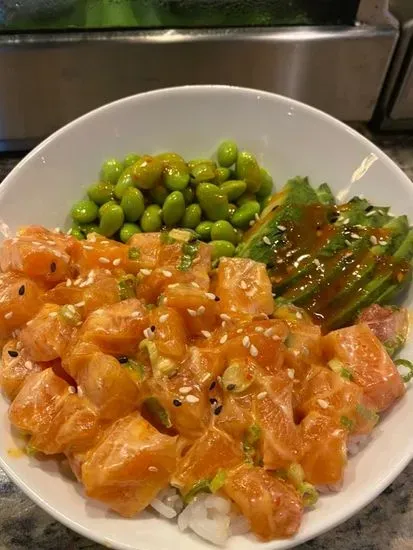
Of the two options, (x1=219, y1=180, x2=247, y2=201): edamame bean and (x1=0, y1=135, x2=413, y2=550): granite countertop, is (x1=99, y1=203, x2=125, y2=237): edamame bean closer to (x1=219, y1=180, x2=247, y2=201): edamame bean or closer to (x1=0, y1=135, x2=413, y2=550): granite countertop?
(x1=219, y1=180, x2=247, y2=201): edamame bean

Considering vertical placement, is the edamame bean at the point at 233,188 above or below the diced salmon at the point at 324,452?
above

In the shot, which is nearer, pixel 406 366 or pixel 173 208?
pixel 406 366

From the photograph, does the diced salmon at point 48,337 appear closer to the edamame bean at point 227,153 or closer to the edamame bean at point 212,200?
the edamame bean at point 212,200

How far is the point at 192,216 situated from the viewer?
1.90 metres

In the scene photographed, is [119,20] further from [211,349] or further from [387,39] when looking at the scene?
[211,349]

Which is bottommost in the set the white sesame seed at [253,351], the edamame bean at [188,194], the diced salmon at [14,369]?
the diced salmon at [14,369]

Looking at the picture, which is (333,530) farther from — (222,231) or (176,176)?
(176,176)

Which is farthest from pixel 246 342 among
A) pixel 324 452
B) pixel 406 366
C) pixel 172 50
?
pixel 172 50

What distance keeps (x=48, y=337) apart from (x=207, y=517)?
504 mm

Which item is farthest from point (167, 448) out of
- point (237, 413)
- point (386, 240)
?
point (386, 240)

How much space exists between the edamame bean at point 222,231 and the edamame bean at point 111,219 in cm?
26

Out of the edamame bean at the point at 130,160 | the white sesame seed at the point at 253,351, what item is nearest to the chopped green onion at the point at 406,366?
the white sesame seed at the point at 253,351

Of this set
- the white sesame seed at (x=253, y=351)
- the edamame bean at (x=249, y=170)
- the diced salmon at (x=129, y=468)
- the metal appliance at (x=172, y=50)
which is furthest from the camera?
the metal appliance at (x=172, y=50)

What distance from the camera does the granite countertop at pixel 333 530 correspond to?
155 cm
